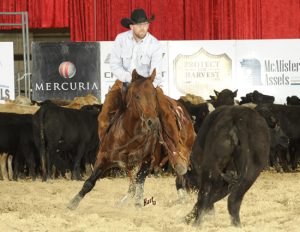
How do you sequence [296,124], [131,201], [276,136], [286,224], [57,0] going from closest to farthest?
[286,224] < [131,201] < [276,136] < [296,124] < [57,0]

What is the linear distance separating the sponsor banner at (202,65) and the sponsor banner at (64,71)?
1.73 meters

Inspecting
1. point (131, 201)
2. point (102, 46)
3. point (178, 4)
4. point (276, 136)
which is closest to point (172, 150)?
point (131, 201)

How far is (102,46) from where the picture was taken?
16828 mm

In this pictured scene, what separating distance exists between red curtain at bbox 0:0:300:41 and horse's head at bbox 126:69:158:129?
596 inches

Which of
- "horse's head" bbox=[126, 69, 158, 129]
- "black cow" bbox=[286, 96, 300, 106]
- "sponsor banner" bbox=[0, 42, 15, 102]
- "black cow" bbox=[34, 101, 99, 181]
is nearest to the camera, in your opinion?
"horse's head" bbox=[126, 69, 158, 129]

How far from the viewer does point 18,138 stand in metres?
13.0

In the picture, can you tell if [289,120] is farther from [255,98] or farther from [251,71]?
[251,71]

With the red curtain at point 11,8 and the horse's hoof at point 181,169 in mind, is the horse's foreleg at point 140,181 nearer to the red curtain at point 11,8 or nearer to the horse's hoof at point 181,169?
the horse's hoof at point 181,169

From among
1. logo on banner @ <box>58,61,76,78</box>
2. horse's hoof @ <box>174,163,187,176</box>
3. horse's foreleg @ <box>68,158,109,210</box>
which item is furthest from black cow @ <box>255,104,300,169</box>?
horse's foreleg @ <box>68,158,109,210</box>

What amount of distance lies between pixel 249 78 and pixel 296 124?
3248mm

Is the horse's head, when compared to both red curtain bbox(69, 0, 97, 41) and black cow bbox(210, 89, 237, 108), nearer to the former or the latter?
black cow bbox(210, 89, 237, 108)

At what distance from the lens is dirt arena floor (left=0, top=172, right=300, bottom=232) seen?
6.83m

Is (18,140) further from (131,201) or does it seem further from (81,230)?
(81,230)

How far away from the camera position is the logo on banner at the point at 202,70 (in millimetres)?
16891
